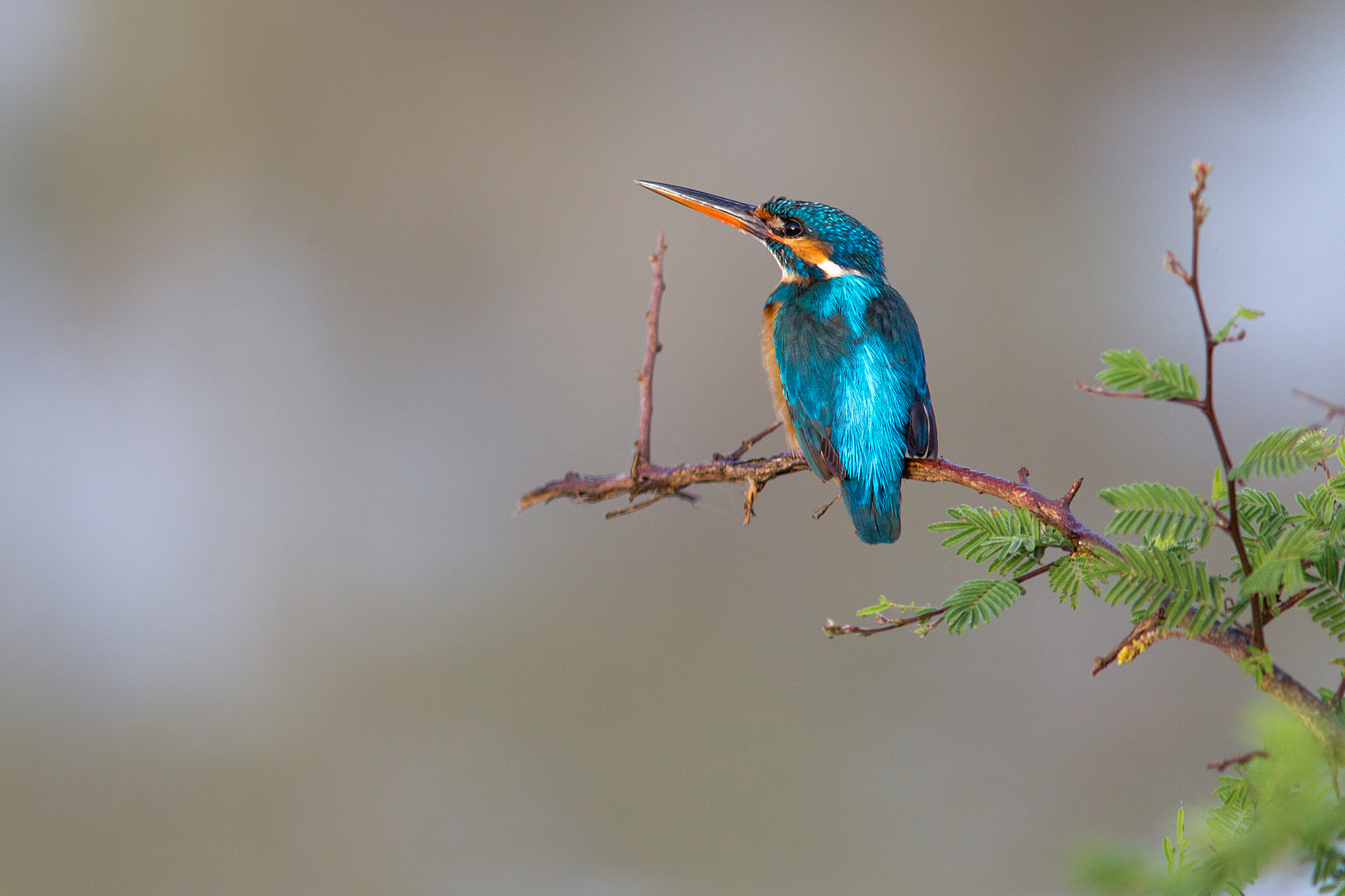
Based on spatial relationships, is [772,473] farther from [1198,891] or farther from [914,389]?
[1198,891]

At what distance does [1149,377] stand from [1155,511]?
0.23 ft

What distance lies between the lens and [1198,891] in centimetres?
32

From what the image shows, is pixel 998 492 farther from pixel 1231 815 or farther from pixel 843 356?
pixel 843 356

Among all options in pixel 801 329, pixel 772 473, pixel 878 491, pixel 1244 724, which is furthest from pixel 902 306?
pixel 1244 724

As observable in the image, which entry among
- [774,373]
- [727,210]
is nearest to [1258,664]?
[774,373]

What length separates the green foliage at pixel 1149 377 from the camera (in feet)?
1.31

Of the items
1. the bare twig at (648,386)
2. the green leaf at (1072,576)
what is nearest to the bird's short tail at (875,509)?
the bare twig at (648,386)

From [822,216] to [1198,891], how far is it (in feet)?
2.81

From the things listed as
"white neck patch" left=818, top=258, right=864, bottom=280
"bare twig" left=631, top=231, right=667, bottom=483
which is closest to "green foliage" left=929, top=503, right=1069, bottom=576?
"bare twig" left=631, top=231, right=667, bottom=483

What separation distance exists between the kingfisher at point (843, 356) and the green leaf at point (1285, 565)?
0.43m

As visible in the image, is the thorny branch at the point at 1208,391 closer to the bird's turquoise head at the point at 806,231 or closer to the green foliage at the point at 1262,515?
the green foliage at the point at 1262,515

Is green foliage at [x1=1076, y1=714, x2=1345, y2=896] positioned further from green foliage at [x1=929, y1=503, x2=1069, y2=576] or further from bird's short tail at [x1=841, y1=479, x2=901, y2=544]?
bird's short tail at [x1=841, y1=479, x2=901, y2=544]

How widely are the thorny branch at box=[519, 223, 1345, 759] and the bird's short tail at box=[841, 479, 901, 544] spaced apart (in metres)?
0.03

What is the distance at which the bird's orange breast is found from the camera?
3.31 ft
